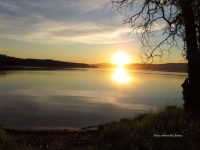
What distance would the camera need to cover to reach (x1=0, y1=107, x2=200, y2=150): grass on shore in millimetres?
9730

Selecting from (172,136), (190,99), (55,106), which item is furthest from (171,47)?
(55,106)

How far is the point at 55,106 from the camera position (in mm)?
33688

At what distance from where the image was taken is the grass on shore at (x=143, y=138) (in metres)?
9.73

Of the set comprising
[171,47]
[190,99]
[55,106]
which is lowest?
[55,106]

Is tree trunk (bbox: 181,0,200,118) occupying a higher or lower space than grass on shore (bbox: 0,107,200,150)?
higher

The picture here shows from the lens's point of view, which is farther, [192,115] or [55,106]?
[55,106]

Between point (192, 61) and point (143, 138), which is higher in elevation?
point (192, 61)

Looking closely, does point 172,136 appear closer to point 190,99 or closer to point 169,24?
point 190,99

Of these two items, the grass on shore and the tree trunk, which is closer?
the grass on shore

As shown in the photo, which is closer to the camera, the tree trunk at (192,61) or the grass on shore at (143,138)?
the grass on shore at (143,138)

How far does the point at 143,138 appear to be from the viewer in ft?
35.3

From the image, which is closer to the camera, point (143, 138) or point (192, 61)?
point (143, 138)

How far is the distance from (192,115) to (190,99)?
1407mm

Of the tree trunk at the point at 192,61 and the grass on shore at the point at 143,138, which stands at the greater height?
the tree trunk at the point at 192,61
